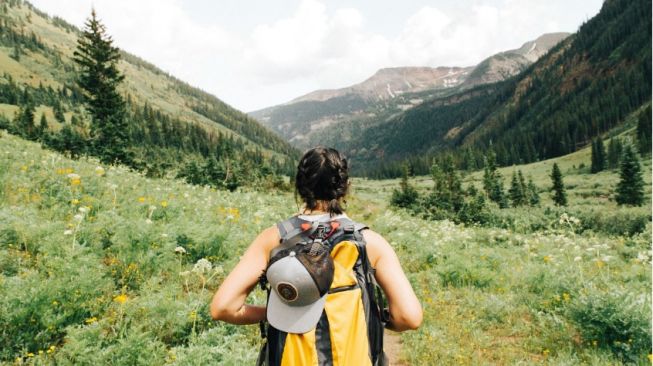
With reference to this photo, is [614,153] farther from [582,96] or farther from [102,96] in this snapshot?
[102,96]

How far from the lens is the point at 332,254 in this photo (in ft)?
7.72

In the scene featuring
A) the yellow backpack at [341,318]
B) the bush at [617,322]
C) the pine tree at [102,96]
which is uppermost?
the pine tree at [102,96]

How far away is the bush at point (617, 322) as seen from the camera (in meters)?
4.99

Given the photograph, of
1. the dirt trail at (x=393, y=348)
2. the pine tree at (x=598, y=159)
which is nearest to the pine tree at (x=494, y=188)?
the pine tree at (x=598, y=159)

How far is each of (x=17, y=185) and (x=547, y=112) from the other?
7527 inches

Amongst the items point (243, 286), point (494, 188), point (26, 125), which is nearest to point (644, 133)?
point (494, 188)

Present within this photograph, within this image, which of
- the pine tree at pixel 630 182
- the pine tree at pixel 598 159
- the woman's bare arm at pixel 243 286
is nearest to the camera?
the woman's bare arm at pixel 243 286

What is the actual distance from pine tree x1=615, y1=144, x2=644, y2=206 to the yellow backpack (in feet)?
194

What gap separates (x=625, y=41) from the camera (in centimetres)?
16312

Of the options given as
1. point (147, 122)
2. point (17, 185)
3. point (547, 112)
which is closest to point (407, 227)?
point (17, 185)

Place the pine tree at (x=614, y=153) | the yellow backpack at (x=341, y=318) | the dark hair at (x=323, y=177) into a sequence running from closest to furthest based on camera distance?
the yellow backpack at (x=341, y=318) → the dark hair at (x=323, y=177) → the pine tree at (x=614, y=153)

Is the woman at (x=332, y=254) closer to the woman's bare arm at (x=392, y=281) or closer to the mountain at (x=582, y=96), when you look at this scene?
the woman's bare arm at (x=392, y=281)

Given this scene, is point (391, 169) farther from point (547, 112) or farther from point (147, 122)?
point (147, 122)

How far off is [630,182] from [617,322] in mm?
56419
